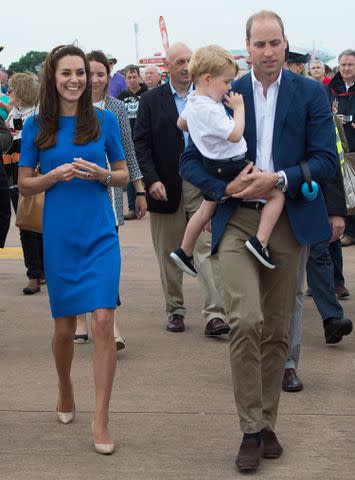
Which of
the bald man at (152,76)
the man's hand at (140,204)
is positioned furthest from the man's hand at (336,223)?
the bald man at (152,76)

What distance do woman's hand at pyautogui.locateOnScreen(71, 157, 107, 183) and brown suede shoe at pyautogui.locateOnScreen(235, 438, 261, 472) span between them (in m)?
1.51

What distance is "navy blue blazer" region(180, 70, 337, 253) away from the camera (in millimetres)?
5137

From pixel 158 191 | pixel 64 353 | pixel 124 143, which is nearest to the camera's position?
pixel 64 353

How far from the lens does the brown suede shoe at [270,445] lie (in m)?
5.22

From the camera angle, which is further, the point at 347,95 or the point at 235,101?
the point at 347,95

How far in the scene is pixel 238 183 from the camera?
5.04 metres

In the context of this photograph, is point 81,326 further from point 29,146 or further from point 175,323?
point 29,146

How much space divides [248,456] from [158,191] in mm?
3323

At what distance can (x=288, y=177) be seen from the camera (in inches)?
199

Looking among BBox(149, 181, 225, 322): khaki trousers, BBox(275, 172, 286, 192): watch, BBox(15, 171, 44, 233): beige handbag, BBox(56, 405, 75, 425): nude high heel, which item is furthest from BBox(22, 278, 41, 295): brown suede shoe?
BBox(275, 172, 286, 192): watch

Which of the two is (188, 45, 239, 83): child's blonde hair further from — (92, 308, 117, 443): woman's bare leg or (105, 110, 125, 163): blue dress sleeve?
(92, 308, 117, 443): woman's bare leg

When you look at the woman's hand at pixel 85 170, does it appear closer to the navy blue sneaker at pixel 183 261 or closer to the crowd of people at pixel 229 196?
the crowd of people at pixel 229 196

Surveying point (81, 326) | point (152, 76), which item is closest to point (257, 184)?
point (81, 326)

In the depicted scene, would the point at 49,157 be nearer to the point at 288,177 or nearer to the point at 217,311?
the point at 288,177
